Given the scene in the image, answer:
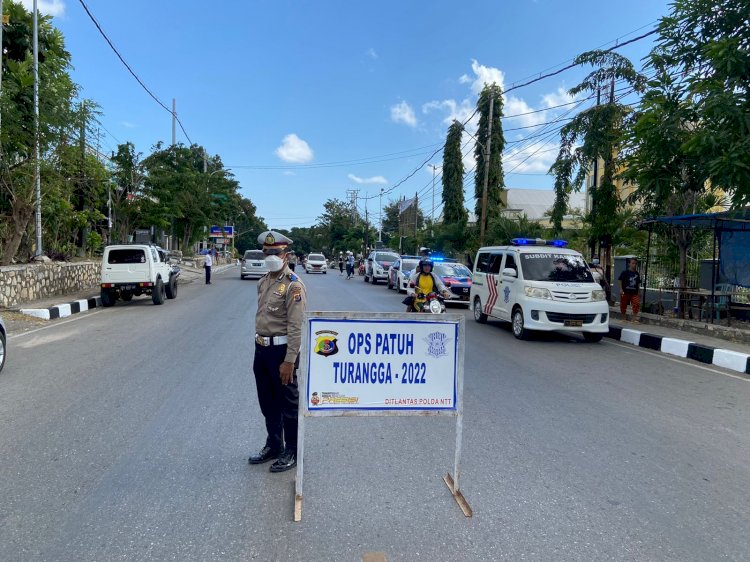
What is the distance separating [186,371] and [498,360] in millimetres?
4595

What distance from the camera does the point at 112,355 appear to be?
28.0ft

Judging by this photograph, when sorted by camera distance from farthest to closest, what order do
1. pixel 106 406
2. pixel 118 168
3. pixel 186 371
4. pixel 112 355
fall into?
pixel 118 168, pixel 112 355, pixel 186 371, pixel 106 406

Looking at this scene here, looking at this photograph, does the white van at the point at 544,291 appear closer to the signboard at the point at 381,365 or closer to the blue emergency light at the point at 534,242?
the blue emergency light at the point at 534,242

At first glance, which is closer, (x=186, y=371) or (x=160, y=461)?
(x=160, y=461)

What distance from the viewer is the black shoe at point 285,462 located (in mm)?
4207

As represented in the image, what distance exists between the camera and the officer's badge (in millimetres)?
3711

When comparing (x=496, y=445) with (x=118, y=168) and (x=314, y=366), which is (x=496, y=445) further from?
(x=118, y=168)

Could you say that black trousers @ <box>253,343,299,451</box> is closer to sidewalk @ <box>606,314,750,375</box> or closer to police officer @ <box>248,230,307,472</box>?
police officer @ <box>248,230,307,472</box>

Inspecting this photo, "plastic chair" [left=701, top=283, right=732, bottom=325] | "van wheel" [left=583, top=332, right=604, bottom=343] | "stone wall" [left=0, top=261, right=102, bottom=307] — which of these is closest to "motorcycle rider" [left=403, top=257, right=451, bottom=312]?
"van wheel" [left=583, top=332, right=604, bottom=343]

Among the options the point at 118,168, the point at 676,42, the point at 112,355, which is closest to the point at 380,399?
the point at 112,355

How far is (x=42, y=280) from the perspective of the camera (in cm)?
1563

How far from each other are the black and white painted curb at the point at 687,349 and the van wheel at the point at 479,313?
9.28 feet

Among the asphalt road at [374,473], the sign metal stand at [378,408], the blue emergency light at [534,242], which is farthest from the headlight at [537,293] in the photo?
the sign metal stand at [378,408]

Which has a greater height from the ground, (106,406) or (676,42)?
(676,42)
